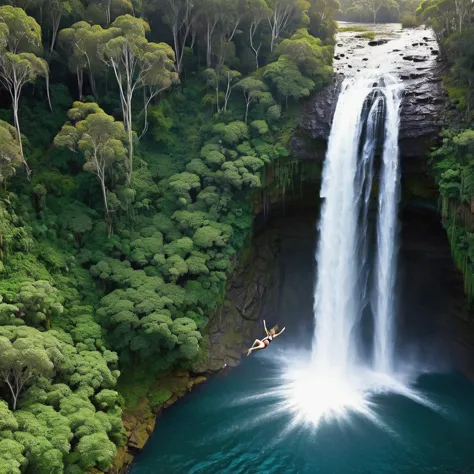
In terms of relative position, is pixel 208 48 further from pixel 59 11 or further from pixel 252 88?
pixel 59 11

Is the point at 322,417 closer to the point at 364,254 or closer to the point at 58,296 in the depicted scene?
the point at 364,254

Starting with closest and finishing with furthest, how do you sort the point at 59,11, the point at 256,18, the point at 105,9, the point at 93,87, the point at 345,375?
the point at 345,375 < the point at 59,11 < the point at 93,87 < the point at 105,9 < the point at 256,18

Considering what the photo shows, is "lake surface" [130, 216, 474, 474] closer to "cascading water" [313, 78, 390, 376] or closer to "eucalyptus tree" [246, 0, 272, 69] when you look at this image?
"cascading water" [313, 78, 390, 376]

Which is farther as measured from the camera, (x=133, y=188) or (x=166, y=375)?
(x=133, y=188)

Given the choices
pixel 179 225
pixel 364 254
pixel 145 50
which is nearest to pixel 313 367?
pixel 364 254

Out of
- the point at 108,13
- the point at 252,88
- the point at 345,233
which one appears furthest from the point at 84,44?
the point at 345,233

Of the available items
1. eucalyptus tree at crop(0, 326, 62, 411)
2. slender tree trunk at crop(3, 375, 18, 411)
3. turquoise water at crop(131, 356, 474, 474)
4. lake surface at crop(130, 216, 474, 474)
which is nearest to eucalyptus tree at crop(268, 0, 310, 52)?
lake surface at crop(130, 216, 474, 474)

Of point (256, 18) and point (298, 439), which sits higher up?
point (256, 18)

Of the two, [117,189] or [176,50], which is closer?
[117,189]
